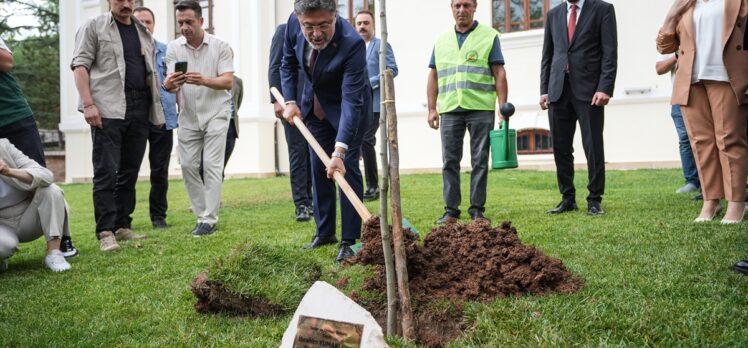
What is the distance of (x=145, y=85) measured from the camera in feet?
19.6

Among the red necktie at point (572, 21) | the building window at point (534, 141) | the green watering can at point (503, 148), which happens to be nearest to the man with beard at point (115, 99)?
the green watering can at point (503, 148)

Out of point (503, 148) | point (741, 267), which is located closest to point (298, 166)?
point (503, 148)

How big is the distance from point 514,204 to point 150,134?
158 inches

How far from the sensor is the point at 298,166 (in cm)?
690

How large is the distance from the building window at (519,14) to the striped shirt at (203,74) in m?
9.19

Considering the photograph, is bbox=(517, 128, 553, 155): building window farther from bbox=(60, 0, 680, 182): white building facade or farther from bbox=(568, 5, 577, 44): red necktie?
bbox=(568, 5, 577, 44): red necktie

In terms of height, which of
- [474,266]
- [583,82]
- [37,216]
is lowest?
[474,266]

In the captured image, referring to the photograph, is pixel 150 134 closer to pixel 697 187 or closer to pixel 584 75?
pixel 584 75

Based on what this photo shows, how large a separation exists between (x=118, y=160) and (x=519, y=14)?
10491mm

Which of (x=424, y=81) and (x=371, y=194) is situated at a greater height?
(x=424, y=81)

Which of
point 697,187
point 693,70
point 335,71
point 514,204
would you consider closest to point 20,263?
point 335,71

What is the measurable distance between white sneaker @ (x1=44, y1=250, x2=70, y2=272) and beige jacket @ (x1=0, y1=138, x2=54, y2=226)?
0.35 metres

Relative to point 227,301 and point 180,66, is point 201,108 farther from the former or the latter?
point 227,301

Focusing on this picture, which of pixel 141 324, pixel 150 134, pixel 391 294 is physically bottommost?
pixel 141 324
